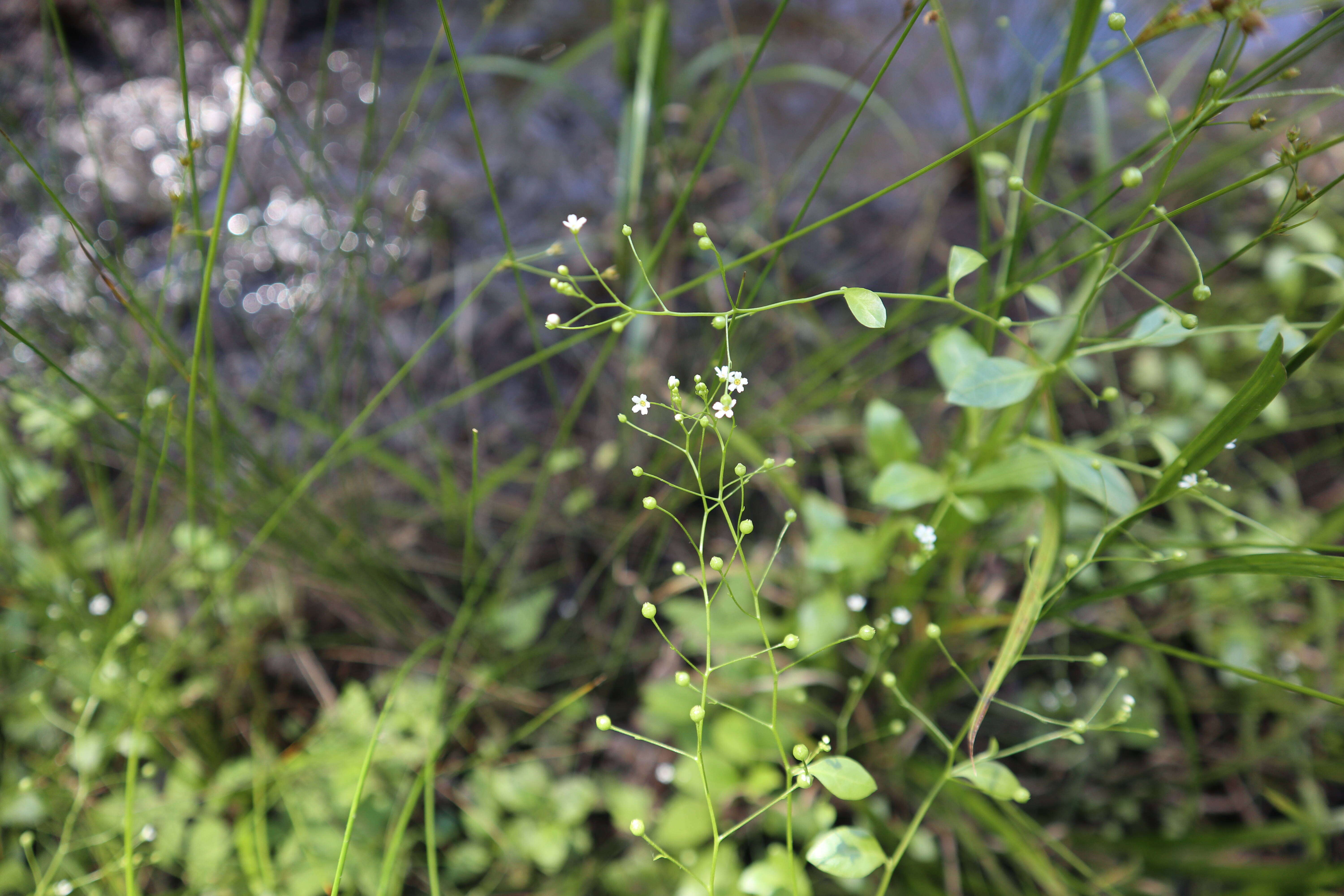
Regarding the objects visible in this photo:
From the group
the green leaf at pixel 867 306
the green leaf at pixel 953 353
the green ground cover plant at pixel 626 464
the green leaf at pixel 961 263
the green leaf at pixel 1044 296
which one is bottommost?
the green ground cover plant at pixel 626 464

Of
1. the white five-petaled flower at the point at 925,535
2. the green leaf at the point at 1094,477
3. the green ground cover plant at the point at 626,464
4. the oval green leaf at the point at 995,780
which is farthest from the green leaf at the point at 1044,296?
the oval green leaf at the point at 995,780

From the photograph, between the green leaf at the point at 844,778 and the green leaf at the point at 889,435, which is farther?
the green leaf at the point at 889,435

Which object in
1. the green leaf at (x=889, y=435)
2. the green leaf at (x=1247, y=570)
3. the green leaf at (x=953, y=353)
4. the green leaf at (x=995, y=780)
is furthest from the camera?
the green leaf at (x=889, y=435)

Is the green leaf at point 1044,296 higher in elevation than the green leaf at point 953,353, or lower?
higher

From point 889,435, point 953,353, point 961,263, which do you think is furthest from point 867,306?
point 889,435

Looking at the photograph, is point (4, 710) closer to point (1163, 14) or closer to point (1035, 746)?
point (1035, 746)

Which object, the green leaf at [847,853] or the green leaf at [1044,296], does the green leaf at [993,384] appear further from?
the green leaf at [847,853]

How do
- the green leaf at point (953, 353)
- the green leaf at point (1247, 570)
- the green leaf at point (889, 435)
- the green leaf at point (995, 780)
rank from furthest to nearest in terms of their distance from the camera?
the green leaf at point (889, 435) → the green leaf at point (953, 353) → the green leaf at point (995, 780) → the green leaf at point (1247, 570)
